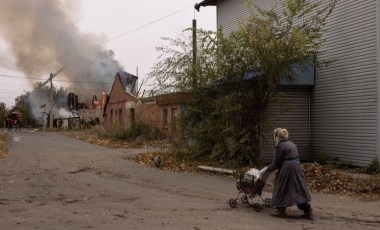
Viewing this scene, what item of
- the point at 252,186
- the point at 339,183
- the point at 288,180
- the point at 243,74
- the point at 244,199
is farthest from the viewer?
the point at 243,74

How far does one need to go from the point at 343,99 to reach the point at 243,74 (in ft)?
13.9

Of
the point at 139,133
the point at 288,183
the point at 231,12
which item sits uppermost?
the point at 231,12

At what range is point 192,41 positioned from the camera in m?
18.4

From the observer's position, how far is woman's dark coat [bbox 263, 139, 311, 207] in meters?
8.79

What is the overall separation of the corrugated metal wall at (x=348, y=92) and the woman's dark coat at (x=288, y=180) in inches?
324

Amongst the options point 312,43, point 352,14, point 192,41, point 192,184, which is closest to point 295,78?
point 312,43

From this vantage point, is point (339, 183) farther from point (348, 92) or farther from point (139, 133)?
point (139, 133)

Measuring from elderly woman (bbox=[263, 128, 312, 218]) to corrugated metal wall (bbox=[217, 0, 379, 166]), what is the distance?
8.22 m

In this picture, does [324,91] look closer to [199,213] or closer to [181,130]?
[181,130]

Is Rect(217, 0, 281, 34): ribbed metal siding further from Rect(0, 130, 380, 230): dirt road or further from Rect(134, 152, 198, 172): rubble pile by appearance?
Rect(0, 130, 380, 230): dirt road

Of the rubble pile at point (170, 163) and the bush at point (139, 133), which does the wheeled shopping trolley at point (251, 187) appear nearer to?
the rubble pile at point (170, 163)

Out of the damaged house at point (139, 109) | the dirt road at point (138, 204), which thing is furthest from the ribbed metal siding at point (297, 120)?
the dirt road at point (138, 204)

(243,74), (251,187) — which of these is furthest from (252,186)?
(243,74)

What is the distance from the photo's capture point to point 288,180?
8.88 m
